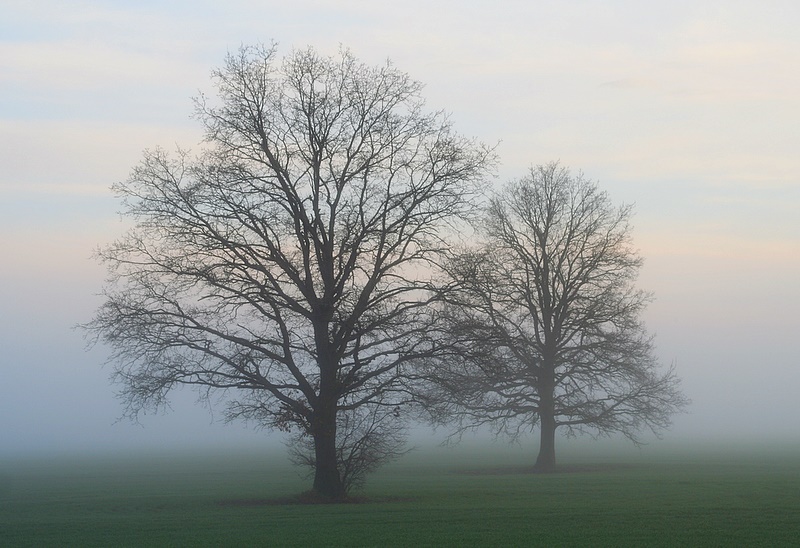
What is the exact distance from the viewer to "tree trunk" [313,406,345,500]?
27.5m

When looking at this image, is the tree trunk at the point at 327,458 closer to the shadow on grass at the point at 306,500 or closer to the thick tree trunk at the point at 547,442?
the shadow on grass at the point at 306,500

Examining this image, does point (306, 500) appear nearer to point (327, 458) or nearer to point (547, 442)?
point (327, 458)

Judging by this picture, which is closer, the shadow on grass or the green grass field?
the green grass field

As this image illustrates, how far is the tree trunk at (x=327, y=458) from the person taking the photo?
27500 millimetres

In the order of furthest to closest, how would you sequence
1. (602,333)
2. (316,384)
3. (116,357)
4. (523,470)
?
(523,470)
(602,333)
(316,384)
(116,357)

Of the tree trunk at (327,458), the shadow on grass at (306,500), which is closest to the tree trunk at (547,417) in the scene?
the shadow on grass at (306,500)

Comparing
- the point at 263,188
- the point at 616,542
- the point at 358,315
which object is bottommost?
the point at 616,542

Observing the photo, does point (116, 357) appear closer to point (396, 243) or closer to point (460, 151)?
point (396, 243)

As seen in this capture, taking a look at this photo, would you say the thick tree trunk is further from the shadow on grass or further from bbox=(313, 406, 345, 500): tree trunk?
bbox=(313, 406, 345, 500): tree trunk

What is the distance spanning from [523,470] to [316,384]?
20.1 m

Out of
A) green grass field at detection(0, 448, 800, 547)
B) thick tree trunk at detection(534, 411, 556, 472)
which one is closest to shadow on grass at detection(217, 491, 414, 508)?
green grass field at detection(0, 448, 800, 547)

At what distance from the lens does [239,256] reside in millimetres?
27250

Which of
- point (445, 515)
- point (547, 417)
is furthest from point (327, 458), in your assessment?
point (547, 417)

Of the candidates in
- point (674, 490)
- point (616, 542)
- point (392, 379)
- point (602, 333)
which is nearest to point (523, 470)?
point (602, 333)
